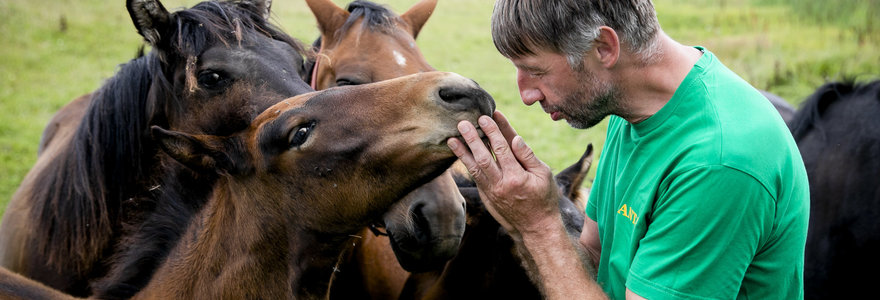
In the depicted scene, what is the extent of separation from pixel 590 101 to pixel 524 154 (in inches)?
11.3

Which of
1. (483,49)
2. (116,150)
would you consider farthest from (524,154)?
(483,49)

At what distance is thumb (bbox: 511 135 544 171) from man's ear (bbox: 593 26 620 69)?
0.37 metres

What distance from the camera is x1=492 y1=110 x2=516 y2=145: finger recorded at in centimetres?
252

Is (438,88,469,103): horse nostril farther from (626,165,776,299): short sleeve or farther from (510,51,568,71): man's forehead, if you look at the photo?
(626,165,776,299): short sleeve

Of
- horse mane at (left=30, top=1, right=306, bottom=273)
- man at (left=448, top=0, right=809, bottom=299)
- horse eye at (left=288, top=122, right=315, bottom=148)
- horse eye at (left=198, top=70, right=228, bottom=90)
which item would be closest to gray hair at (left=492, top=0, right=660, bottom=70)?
man at (left=448, top=0, right=809, bottom=299)

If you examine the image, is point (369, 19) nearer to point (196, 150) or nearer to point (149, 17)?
point (149, 17)

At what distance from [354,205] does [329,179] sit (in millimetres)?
131

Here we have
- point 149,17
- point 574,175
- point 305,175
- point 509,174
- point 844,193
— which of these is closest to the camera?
point 509,174

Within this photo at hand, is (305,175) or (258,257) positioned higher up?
(305,175)

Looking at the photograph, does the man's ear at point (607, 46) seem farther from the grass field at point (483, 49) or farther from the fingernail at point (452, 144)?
the grass field at point (483, 49)

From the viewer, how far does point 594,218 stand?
303cm

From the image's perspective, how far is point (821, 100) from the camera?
5.04 metres

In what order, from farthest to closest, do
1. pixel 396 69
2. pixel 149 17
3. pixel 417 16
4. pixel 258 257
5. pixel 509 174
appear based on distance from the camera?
pixel 417 16 → pixel 396 69 → pixel 149 17 → pixel 258 257 → pixel 509 174

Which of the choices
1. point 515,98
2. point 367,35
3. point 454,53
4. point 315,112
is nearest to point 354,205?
point 315,112
